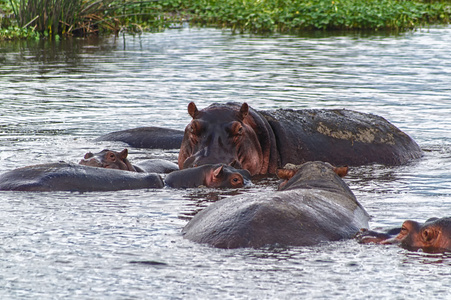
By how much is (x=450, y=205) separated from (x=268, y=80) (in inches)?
416

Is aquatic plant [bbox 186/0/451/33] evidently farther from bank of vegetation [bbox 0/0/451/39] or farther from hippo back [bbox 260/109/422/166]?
hippo back [bbox 260/109/422/166]

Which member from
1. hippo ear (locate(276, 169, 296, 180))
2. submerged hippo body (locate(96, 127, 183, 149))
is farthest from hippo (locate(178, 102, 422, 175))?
submerged hippo body (locate(96, 127, 183, 149))

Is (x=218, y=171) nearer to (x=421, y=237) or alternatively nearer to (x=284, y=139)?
(x=284, y=139)

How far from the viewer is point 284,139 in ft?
28.6

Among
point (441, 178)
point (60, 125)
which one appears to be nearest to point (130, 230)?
point (441, 178)

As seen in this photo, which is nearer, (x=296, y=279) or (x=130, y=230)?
(x=296, y=279)

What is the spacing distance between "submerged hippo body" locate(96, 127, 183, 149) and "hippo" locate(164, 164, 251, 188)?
8.29 ft

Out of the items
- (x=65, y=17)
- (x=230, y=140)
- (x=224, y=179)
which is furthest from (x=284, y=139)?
(x=65, y=17)

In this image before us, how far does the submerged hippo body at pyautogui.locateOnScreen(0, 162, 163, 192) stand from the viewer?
7082 mm

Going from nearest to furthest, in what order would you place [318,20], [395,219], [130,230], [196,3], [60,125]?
[130,230]
[395,219]
[60,125]
[318,20]
[196,3]

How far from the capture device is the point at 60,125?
463 inches

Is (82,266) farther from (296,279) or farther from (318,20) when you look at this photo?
(318,20)

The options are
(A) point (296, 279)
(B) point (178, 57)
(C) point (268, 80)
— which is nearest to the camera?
(A) point (296, 279)

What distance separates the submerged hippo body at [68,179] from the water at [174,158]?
10cm
